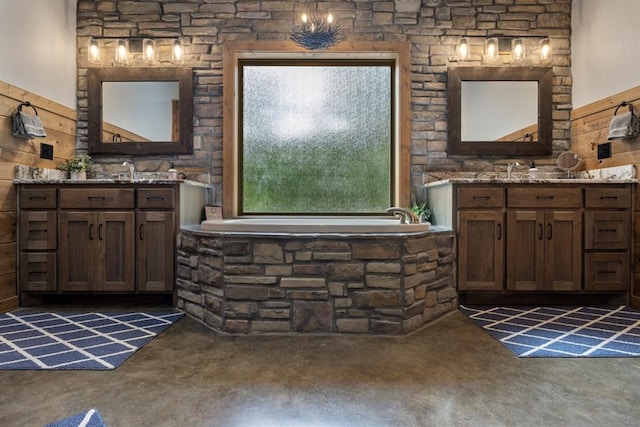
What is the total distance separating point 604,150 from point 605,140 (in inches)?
3.1

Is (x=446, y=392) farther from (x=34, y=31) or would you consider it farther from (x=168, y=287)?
(x=34, y=31)

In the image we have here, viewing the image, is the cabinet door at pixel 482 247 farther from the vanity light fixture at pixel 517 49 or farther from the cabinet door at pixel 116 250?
the cabinet door at pixel 116 250

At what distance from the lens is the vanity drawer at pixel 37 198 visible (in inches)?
111

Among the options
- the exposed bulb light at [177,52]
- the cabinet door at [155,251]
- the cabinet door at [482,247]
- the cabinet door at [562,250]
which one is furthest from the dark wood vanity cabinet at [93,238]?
the cabinet door at [562,250]

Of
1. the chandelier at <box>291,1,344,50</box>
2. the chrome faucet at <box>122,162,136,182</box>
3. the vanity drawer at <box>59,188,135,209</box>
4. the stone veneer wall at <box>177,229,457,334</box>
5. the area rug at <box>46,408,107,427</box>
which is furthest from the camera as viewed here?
the chrome faucet at <box>122,162,136,182</box>

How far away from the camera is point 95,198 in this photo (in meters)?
2.82

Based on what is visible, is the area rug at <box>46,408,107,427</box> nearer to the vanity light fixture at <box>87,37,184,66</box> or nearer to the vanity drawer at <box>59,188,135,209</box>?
the vanity drawer at <box>59,188,135,209</box>

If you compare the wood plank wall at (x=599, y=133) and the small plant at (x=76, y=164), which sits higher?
the wood plank wall at (x=599, y=133)

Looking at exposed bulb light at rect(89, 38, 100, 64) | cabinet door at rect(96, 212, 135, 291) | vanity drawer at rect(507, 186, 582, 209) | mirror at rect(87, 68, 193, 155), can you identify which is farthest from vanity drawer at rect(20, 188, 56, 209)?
vanity drawer at rect(507, 186, 582, 209)

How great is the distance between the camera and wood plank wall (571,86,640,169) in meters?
2.89

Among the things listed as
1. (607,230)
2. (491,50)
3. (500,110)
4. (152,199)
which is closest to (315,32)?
(152,199)

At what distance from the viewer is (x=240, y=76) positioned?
3625 mm

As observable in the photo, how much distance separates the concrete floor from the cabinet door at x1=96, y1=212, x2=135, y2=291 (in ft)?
3.07

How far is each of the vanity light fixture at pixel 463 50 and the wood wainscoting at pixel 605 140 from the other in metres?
1.08
